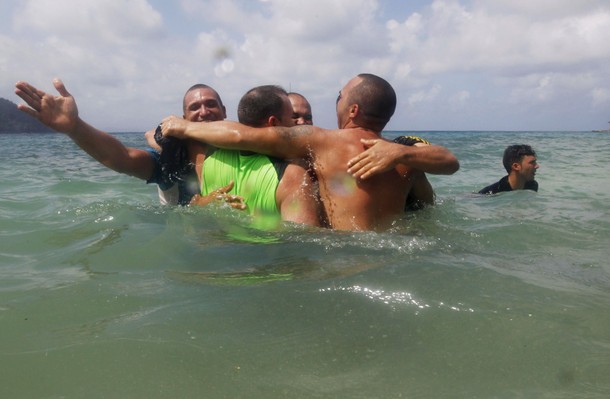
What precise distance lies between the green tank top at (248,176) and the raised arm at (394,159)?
61 cm

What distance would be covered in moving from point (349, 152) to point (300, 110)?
6.08ft

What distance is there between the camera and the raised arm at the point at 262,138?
3.64 meters

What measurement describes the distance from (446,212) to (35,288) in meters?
3.73

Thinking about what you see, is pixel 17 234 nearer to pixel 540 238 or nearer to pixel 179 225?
pixel 179 225

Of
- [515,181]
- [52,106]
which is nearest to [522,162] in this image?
[515,181]

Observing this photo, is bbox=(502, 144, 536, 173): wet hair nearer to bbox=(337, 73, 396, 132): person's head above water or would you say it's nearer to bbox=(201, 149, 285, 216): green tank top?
bbox=(337, 73, 396, 132): person's head above water

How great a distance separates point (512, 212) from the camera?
226 inches

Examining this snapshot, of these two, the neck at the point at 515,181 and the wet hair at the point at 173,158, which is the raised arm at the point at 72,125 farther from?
the neck at the point at 515,181

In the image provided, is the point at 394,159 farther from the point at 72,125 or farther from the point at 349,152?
the point at 72,125

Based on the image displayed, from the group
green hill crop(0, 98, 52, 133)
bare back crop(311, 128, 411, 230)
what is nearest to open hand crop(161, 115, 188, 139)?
bare back crop(311, 128, 411, 230)

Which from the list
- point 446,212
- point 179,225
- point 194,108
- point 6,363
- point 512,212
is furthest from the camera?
point 512,212

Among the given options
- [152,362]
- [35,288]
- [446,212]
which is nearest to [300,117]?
[446,212]

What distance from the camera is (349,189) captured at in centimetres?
368

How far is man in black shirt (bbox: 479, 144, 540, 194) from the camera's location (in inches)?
291
